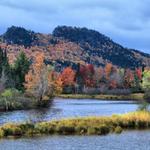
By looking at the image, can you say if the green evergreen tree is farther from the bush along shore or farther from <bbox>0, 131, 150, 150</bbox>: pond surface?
<bbox>0, 131, 150, 150</bbox>: pond surface

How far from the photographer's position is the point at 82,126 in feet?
215

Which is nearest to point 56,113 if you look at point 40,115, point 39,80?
point 40,115

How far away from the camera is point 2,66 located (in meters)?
158

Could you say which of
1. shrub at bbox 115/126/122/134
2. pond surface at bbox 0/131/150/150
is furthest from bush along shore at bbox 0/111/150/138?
pond surface at bbox 0/131/150/150

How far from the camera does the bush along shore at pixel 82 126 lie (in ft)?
202

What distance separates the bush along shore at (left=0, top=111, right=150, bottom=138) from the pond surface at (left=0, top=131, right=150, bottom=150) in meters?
3.09

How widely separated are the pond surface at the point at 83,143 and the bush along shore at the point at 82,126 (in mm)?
3089

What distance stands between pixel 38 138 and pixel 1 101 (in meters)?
58.2

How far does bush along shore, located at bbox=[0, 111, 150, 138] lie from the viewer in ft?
202

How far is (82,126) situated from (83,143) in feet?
33.8

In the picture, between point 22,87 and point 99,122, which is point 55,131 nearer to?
point 99,122

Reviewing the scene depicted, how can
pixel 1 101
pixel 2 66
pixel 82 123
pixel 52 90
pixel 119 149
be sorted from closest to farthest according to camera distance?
pixel 119 149, pixel 82 123, pixel 1 101, pixel 52 90, pixel 2 66

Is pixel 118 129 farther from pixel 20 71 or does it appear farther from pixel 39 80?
pixel 20 71

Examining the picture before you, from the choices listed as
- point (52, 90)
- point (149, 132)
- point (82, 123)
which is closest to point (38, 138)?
point (82, 123)
